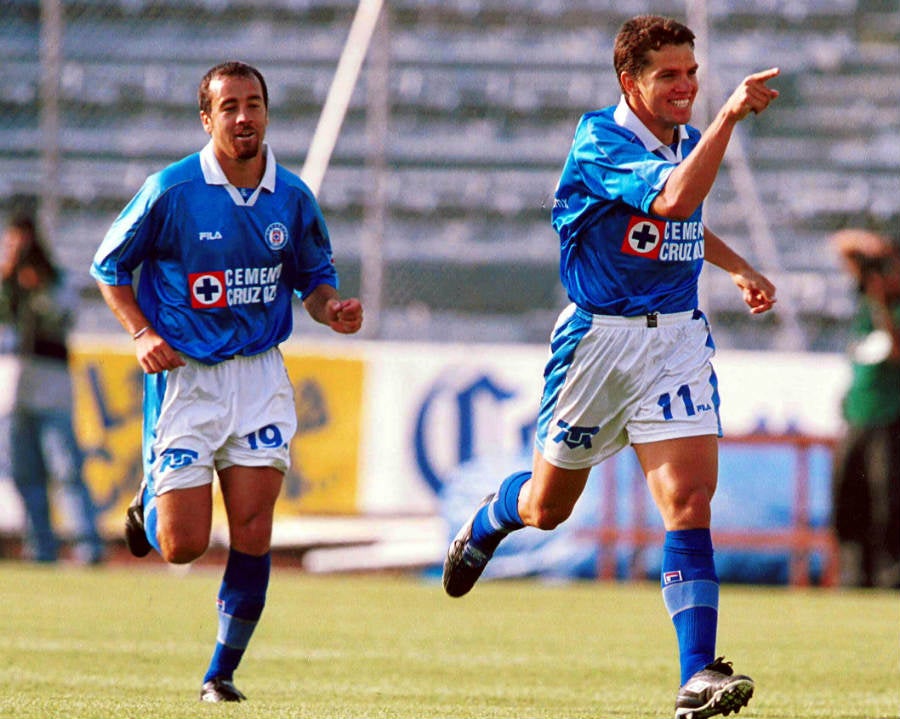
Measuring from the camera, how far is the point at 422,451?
1338cm

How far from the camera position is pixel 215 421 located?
6523mm

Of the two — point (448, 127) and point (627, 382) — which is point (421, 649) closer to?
point (627, 382)

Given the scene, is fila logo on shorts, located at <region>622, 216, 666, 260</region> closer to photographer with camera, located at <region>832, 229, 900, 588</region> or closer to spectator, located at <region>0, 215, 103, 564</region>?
photographer with camera, located at <region>832, 229, 900, 588</region>

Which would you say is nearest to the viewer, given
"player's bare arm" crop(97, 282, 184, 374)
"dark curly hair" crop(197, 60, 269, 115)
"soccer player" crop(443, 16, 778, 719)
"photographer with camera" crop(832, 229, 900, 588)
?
"soccer player" crop(443, 16, 778, 719)

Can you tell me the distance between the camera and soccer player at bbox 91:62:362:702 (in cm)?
648

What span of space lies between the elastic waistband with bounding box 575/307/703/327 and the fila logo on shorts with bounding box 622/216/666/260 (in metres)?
0.19

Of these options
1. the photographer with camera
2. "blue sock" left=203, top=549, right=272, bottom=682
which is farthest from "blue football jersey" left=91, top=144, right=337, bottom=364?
the photographer with camera

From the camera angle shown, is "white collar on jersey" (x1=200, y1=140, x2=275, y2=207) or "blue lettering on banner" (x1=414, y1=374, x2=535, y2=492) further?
"blue lettering on banner" (x1=414, y1=374, x2=535, y2=492)

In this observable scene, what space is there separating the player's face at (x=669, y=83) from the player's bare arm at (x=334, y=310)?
1208mm

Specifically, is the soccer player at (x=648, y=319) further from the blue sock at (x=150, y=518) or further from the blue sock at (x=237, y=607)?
the blue sock at (x=150, y=518)

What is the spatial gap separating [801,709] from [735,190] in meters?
8.36

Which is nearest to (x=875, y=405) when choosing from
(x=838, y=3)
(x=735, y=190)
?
(x=735, y=190)

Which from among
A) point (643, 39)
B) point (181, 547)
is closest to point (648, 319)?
point (643, 39)

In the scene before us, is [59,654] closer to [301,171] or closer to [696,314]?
[696,314]
